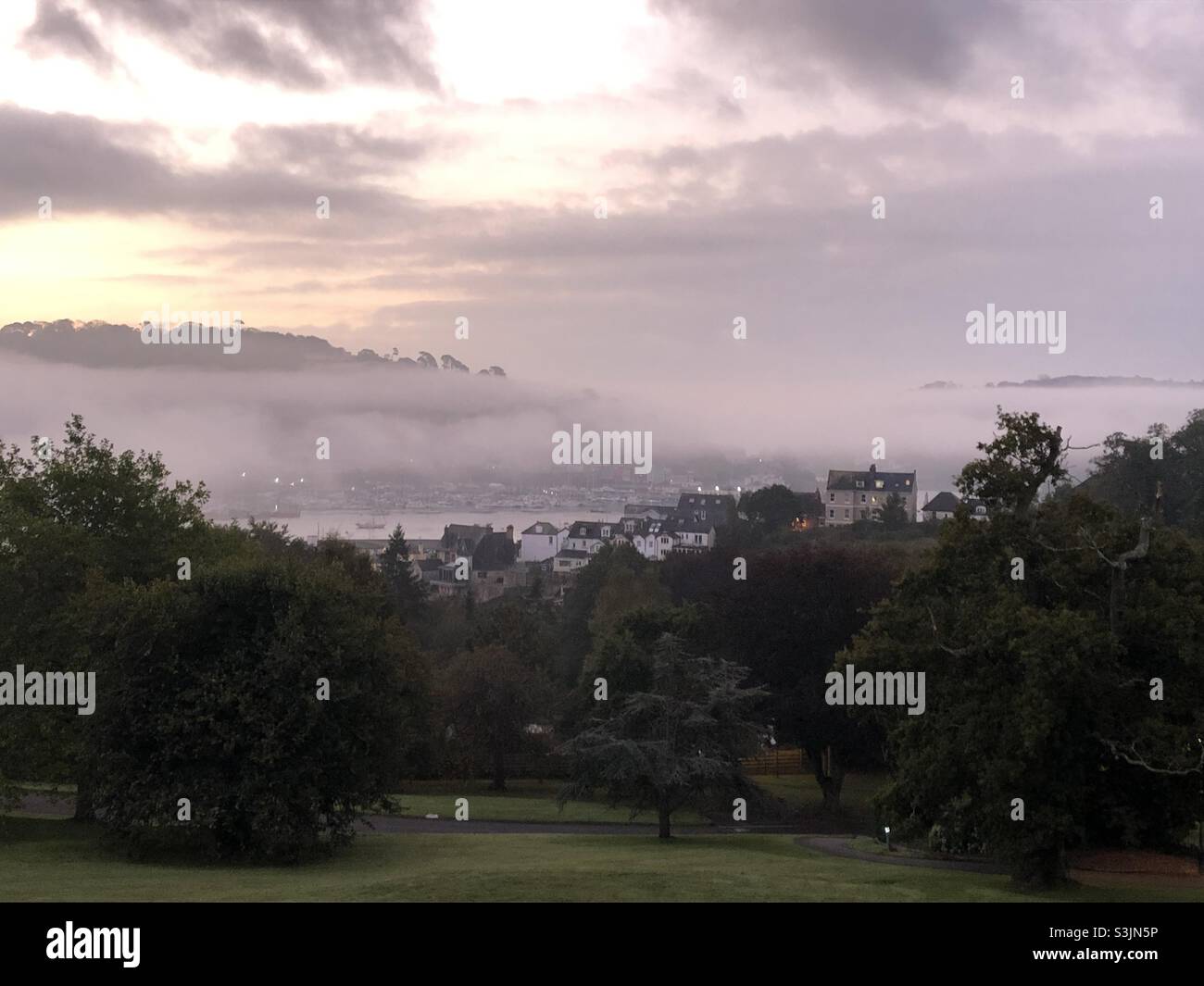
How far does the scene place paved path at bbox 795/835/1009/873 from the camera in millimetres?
34631

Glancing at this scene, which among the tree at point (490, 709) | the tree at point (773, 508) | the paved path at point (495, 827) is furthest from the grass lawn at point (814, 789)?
the tree at point (773, 508)

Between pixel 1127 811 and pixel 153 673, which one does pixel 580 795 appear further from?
pixel 1127 811

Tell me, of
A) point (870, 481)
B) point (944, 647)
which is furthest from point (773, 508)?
point (944, 647)

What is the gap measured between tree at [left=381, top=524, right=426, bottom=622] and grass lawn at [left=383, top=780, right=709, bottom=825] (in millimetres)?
28385

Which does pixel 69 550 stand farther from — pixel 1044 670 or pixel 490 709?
pixel 1044 670

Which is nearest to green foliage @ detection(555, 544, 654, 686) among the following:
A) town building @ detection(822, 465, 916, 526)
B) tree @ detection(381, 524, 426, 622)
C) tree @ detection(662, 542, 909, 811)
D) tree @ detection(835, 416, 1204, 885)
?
tree @ detection(381, 524, 426, 622)

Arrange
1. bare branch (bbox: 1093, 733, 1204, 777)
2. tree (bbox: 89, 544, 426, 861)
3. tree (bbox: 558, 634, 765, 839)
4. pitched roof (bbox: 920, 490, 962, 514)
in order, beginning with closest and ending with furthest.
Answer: bare branch (bbox: 1093, 733, 1204, 777)
tree (bbox: 89, 544, 426, 861)
tree (bbox: 558, 634, 765, 839)
pitched roof (bbox: 920, 490, 962, 514)

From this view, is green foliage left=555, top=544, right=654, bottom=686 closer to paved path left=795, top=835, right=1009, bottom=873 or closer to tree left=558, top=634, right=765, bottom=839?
tree left=558, top=634, right=765, bottom=839

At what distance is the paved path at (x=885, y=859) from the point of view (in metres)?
34.6

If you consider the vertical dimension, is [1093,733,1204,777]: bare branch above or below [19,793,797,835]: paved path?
above
